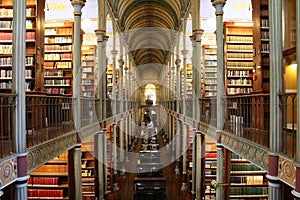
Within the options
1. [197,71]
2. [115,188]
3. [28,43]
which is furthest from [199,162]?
[28,43]

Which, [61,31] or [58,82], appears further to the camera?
[58,82]

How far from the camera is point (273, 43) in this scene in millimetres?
3967

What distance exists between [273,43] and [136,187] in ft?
28.1

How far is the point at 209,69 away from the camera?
45.4 feet

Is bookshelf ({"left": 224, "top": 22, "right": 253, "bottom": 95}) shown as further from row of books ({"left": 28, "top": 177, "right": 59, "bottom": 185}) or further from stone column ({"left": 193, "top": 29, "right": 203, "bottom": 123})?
row of books ({"left": 28, "top": 177, "right": 59, "bottom": 185})

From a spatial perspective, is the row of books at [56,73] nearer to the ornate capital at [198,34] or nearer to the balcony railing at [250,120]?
the ornate capital at [198,34]

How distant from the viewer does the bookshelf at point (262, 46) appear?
23.6 ft

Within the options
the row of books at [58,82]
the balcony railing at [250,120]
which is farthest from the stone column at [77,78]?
the row of books at [58,82]

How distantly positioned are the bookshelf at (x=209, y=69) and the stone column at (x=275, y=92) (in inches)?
375

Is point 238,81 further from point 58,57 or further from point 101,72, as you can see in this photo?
point 58,57

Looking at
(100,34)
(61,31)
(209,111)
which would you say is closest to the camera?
(209,111)

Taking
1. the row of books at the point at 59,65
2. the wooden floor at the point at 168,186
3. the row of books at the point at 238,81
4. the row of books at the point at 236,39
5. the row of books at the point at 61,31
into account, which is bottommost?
the wooden floor at the point at 168,186

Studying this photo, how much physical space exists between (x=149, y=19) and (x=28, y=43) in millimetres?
15304

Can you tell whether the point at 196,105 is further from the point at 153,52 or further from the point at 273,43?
the point at 153,52
